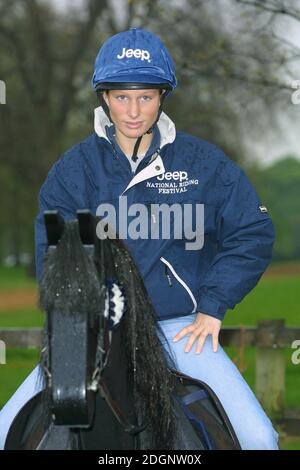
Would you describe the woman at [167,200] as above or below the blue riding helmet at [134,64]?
below

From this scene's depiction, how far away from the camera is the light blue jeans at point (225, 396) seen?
3.04m

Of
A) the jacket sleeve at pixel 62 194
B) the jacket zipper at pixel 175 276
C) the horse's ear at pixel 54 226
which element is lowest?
the jacket zipper at pixel 175 276

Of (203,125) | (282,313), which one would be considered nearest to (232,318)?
(282,313)

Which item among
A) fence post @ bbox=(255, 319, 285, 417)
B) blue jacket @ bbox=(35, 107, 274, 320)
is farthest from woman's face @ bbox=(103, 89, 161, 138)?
fence post @ bbox=(255, 319, 285, 417)

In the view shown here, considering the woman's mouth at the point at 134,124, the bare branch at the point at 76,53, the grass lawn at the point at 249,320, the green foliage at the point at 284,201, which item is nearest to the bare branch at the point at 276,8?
the grass lawn at the point at 249,320

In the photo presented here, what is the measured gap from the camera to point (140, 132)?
3.31m

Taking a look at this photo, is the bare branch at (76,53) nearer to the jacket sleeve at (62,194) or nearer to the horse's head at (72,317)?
the jacket sleeve at (62,194)

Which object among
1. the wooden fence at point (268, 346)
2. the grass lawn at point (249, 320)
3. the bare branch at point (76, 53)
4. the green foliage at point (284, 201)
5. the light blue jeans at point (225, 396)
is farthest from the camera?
the green foliage at point (284, 201)

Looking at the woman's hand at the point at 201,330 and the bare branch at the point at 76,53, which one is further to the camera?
the bare branch at the point at 76,53

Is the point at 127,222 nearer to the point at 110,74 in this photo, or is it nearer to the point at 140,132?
the point at 140,132

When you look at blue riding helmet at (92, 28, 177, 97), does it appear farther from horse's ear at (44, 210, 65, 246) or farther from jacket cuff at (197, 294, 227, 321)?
horse's ear at (44, 210, 65, 246)

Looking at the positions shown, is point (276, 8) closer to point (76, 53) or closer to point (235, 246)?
point (235, 246)

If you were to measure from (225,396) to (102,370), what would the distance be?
0.89 metres

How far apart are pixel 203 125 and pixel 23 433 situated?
21.0 m
